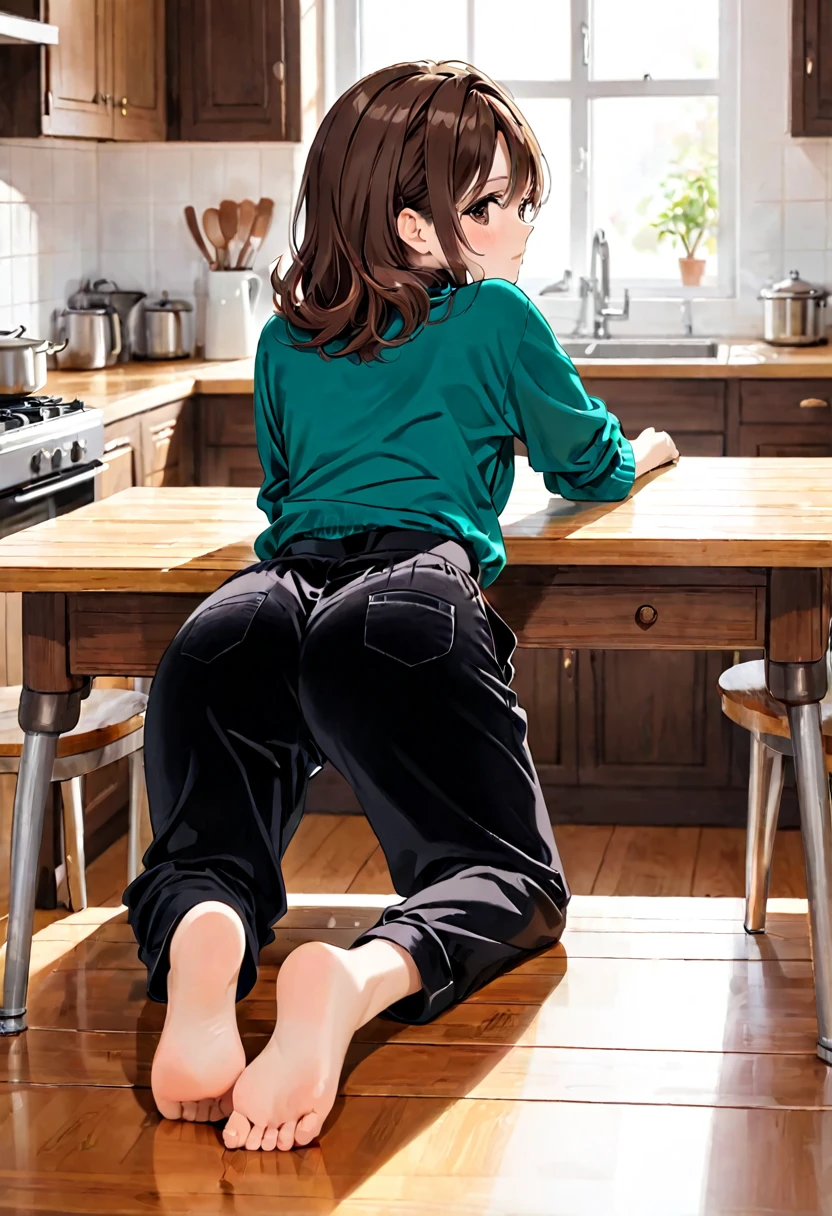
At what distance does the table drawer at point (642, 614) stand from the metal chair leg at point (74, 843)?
111 cm

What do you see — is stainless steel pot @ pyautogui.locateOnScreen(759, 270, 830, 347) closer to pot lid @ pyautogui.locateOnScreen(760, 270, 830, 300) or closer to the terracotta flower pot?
pot lid @ pyautogui.locateOnScreen(760, 270, 830, 300)

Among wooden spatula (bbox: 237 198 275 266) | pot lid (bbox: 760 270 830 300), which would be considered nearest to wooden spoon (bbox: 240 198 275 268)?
wooden spatula (bbox: 237 198 275 266)

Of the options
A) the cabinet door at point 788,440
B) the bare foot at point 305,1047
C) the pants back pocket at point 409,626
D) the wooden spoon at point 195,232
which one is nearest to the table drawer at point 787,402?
the cabinet door at point 788,440

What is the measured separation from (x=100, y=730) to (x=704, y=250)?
2.81 metres

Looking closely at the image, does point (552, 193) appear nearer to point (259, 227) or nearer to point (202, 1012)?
point (259, 227)

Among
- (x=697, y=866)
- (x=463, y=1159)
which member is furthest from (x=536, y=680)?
(x=463, y=1159)

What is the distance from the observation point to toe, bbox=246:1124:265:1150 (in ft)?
5.50

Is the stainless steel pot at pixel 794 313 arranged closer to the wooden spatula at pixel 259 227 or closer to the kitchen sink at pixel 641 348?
Answer: the kitchen sink at pixel 641 348

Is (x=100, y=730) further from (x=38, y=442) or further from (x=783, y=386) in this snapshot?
(x=783, y=386)

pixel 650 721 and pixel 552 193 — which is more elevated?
pixel 552 193

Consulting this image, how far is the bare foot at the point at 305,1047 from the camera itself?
5.33 feet

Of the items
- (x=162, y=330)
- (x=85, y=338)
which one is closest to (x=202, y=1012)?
(x=85, y=338)

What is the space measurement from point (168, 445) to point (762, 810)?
6.01 feet

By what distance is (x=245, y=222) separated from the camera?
453cm
